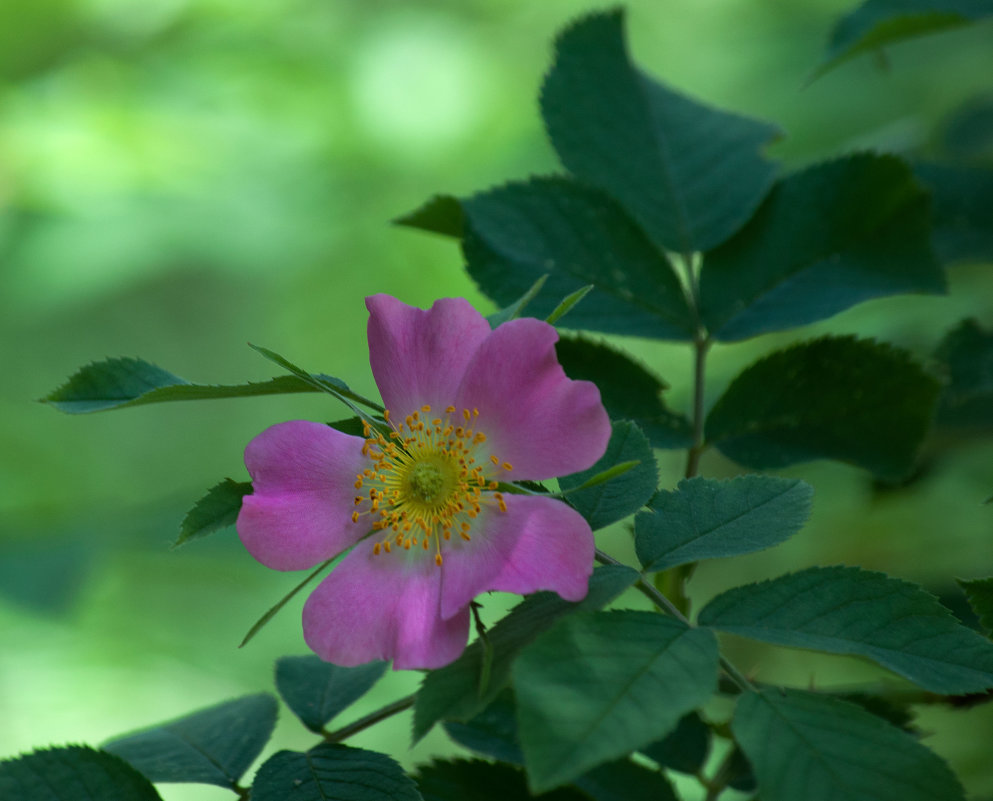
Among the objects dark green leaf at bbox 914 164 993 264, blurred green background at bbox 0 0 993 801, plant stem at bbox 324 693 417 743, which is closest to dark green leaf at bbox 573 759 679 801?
plant stem at bbox 324 693 417 743

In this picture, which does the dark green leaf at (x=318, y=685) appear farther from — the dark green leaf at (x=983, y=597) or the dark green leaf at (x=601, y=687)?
the dark green leaf at (x=983, y=597)

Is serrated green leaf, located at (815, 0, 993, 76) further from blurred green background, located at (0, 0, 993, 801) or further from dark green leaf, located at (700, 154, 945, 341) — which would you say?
blurred green background, located at (0, 0, 993, 801)

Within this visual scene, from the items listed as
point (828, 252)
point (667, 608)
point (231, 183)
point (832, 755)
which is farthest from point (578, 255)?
point (231, 183)

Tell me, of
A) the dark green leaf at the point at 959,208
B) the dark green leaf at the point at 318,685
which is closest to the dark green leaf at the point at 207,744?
the dark green leaf at the point at 318,685

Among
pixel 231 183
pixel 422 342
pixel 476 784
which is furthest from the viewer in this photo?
pixel 231 183

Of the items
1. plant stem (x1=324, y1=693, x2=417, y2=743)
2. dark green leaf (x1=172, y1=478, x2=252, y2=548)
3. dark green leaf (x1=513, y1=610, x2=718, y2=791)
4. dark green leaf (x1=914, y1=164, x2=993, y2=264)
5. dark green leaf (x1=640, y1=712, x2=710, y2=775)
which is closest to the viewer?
dark green leaf (x1=513, y1=610, x2=718, y2=791)

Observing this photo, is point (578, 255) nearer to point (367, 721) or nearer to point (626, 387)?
point (626, 387)
